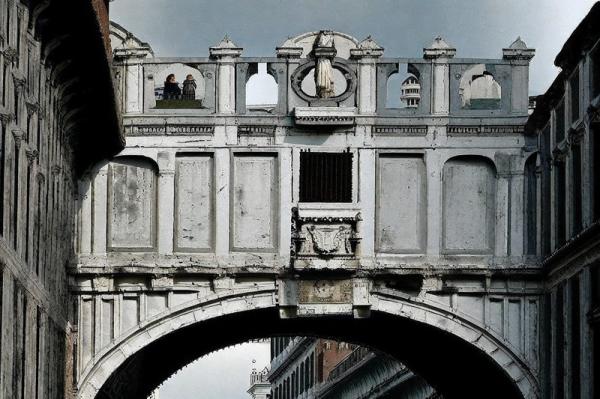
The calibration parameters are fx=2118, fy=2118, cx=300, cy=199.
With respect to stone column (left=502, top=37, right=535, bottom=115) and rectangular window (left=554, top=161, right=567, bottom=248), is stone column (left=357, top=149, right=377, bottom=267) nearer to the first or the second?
stone column (left=502, top=37, right=535, bottom=115)

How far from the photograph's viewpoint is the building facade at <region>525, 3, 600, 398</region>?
38.2 m

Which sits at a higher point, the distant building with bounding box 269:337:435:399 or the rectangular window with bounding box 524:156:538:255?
the rectangular window with bounding box 524:156:538:255

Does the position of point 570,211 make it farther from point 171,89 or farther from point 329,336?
point 329,336

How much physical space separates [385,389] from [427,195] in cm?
3647

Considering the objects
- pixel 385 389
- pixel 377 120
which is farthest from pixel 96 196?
pixel 385 389

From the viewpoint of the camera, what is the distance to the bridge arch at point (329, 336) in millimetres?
42594

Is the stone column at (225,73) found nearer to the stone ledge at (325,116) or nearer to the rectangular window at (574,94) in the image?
the stone ledge at (325,116)

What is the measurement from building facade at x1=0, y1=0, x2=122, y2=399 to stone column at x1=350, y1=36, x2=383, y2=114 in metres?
5.09

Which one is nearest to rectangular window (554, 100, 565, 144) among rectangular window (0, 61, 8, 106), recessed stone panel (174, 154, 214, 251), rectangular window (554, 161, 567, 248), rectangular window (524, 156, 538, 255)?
rectangular window (554, 161, 567, 248)

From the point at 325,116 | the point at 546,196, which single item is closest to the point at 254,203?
the point at 325,116

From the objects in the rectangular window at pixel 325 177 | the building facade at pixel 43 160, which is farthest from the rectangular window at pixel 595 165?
the building facade at pixel 43 160

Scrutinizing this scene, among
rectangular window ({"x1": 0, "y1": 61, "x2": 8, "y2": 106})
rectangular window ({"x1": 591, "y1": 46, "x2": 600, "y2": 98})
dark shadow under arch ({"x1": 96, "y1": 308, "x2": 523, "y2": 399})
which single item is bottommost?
dark shadow under arch ({"x1": 96, "y1": 308, "x2": 523, "y2": 399})

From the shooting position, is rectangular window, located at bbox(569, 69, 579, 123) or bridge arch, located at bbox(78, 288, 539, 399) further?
bridge arch, located at bbox(78, 288, 539, 399)

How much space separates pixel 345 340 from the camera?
51.5m
